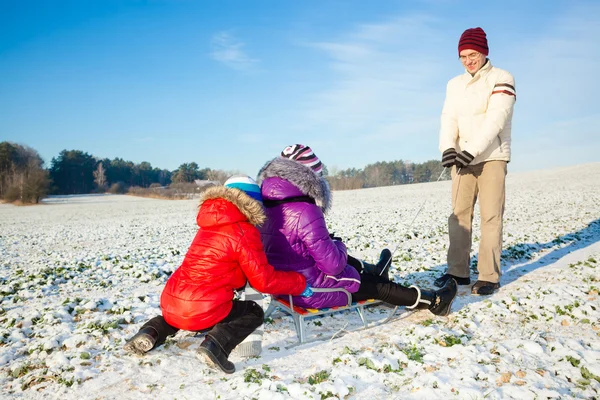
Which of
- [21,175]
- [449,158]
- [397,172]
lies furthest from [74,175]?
[449,158]

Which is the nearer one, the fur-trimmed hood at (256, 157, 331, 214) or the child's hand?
the fur-trimmed hood at (256, 157, 331, 214)

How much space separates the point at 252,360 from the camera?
4.39 m

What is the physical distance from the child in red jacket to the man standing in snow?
3720 mm

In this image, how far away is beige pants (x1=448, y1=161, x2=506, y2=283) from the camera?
255 inches

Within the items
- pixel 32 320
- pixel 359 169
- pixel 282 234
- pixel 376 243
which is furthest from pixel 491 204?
pixel 359 169

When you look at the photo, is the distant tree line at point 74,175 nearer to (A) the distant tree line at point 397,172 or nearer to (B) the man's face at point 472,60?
(A) the distant tree line at point 397,172

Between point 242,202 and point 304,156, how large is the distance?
102 centimetres

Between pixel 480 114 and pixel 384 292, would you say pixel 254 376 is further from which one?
pixel 480 114

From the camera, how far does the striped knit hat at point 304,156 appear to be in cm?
470

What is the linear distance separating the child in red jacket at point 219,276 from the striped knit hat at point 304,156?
778mm

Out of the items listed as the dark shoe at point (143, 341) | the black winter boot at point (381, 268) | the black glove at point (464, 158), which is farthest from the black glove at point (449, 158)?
the dark shoe at point (143, 341)

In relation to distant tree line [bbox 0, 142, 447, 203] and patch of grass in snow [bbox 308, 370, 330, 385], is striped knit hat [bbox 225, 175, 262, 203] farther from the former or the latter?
distant tree line [bbox 0, 142, 447, 203]

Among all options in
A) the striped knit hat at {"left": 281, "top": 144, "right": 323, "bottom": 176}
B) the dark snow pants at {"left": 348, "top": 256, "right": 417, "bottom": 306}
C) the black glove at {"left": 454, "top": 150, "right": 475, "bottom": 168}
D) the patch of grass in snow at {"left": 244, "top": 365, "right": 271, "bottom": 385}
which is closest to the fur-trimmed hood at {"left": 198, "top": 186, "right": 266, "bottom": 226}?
the striped knit hat at {"left": 281, "top": 144, "right": 323, "bottom": 176}

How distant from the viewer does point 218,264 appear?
159 inches
